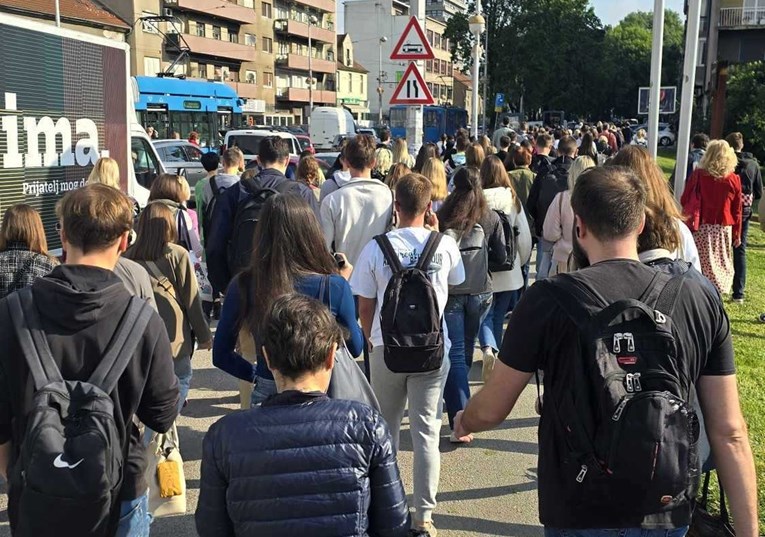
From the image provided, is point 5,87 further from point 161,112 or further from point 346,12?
point 346,12

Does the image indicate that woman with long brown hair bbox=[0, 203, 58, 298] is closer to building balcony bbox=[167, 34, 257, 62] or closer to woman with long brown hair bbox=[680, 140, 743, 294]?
woman with long brown hair bbox=[680, 140, 743, 294]

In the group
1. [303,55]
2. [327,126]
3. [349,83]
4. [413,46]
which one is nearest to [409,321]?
[413,46]

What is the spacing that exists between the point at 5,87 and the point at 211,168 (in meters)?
2.21

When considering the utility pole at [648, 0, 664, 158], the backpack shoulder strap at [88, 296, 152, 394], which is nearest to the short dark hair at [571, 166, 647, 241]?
the backpack shoulder strap at [88, 296, 152, 394]

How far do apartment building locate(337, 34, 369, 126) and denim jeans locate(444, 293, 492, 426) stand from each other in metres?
74.5

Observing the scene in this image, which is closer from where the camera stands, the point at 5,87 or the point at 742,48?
the point at 5,87

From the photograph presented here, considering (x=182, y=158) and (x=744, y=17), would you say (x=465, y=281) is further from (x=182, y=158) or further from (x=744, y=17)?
(x=744, y=17)

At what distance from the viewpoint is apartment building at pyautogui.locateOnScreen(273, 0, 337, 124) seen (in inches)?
2633

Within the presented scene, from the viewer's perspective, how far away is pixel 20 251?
4055 millimetres

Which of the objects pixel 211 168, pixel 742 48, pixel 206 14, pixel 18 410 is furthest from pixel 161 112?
pixel 206 14

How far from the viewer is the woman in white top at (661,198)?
2957 mm

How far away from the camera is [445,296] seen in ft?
13.8

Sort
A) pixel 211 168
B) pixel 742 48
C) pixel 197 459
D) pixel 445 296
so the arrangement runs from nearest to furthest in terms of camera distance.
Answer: pixel 445 296, pixel 197 459, pixel 211 168, pixel 742 48

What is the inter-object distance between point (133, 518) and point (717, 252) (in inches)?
291
